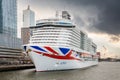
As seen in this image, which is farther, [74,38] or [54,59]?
[74,38]

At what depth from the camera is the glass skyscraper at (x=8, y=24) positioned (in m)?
148

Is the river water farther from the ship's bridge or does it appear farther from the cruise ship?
the ship's bridge

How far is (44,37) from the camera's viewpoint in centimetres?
7462

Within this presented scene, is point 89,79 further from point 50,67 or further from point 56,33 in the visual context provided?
point 56,33

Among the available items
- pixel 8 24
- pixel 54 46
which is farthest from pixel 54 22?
pixel 8 24

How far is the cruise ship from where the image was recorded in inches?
2672

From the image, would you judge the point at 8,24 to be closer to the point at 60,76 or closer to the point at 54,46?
the point at 54,46

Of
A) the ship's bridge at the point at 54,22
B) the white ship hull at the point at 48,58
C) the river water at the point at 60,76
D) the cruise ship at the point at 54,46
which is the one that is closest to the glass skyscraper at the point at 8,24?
the ship's bridge at the point at 54,22

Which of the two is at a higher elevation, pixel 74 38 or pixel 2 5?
pixel 2 5

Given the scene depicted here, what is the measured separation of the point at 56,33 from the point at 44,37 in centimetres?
366

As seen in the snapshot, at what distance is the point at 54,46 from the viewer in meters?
70.1

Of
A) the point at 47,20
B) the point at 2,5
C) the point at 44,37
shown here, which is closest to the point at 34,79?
the point at 44,37

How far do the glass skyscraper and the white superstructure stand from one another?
6736 cm

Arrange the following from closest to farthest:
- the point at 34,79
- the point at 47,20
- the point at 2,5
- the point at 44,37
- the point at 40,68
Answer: the point at 34,79, the point at 40,68, the point at 44,37, the point at 47,20, the point at 2,5
